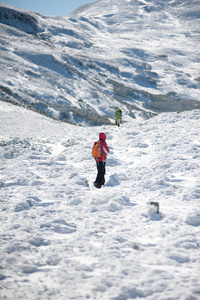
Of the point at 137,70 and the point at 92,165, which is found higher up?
the point at 137,70

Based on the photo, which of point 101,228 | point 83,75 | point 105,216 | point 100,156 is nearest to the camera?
point 101,228

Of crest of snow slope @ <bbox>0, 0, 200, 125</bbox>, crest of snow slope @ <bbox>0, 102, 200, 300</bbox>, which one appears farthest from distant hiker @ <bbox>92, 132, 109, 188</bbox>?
crest of snow slope @ <bbox>0, 0, 200, 125</bbox>

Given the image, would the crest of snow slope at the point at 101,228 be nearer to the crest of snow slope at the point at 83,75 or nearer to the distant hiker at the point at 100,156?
the distant hiker at the point at 100,156

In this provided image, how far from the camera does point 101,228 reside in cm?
511

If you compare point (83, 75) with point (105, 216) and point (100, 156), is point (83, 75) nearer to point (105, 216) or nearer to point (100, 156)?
point (100, 156)

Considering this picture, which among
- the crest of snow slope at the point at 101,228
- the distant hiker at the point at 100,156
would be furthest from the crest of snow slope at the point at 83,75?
the distant hiker at the point at 100,156

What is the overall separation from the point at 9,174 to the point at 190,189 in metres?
6.57

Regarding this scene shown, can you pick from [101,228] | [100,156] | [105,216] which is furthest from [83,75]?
[101,228]

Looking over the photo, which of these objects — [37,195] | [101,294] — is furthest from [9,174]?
[101,294]

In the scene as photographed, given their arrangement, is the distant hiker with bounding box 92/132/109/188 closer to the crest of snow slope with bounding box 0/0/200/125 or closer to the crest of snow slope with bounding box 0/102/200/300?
the crest of snow slope with bounding box 0/102/200/300

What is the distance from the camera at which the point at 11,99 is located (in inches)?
1352

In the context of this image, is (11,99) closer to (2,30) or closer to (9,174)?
(9,174)

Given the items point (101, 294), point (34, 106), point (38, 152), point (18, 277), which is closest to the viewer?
point (101, 294)

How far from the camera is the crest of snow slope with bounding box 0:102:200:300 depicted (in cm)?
347
